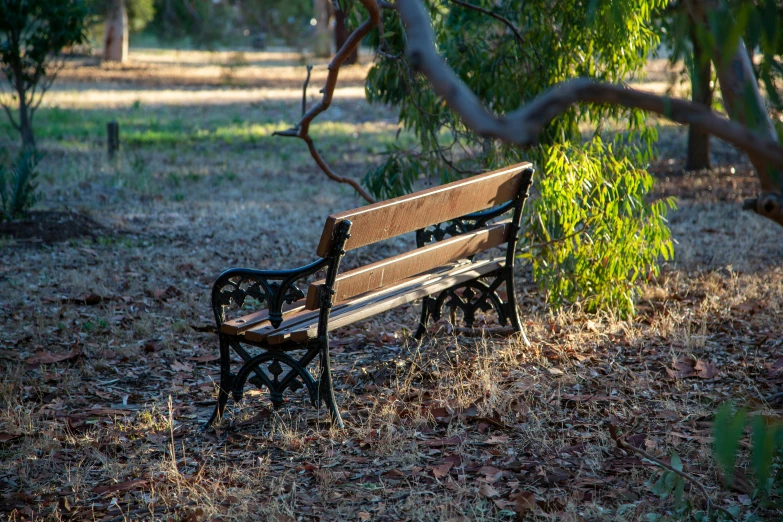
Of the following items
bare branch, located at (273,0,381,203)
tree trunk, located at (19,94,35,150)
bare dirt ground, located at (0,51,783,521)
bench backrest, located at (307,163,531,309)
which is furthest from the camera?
tree trunk, located at (19,94,35,150)

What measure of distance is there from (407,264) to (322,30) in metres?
33.4

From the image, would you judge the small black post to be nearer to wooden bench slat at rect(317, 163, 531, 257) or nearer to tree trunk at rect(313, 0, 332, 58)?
wooden bench slat at rect(317, 163, 531, 257)

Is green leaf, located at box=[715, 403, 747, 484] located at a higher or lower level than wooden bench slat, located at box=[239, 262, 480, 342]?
higher

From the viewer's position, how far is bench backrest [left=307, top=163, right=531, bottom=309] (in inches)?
156

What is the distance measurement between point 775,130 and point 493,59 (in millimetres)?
4884

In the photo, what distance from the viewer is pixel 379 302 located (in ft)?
14.5

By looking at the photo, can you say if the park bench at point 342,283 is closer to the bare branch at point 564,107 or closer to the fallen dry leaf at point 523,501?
the fallen dry leaf at point 523,501

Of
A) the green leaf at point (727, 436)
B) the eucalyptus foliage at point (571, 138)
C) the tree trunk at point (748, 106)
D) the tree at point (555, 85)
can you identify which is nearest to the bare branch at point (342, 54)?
the tree at point (555, 85)

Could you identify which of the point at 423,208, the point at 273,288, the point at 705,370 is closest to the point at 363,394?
the point at 273,288

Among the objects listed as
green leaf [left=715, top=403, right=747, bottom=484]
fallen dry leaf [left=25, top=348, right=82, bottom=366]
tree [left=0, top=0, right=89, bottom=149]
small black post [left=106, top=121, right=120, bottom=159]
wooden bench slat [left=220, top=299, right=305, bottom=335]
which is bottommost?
fallen dry leaf [left=25, top=348, right=82, bottom=366]

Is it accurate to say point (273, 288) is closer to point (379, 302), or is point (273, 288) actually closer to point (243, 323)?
point (243, 323)

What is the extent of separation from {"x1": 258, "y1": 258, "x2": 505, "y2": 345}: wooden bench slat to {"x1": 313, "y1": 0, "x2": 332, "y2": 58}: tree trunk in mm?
31804

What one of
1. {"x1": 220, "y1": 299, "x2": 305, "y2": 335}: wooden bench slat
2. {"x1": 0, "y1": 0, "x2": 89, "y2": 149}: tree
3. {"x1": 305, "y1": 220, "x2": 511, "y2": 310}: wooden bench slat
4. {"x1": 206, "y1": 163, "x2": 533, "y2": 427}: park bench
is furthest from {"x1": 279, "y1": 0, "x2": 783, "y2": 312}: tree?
{"x1": 0, "y1": 0, "x2": 89, "y2": 149}: tree

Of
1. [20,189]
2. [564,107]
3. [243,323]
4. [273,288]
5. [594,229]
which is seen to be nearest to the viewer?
[564,107]
